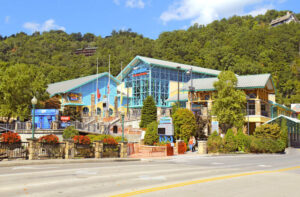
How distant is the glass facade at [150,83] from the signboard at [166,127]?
33886 mm

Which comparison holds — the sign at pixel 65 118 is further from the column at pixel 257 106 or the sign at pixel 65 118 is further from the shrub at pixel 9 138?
the column at pixel 257 106

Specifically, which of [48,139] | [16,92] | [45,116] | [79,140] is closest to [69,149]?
[79,140]

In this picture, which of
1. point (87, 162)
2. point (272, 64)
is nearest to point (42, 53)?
point (272, 64)

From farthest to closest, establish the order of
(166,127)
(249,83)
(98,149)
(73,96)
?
(73,96)
(249,83)
(166,127)
(98,149)

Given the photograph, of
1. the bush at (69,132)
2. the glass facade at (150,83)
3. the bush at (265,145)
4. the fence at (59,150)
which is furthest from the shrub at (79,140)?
the glass facade at (150,83)

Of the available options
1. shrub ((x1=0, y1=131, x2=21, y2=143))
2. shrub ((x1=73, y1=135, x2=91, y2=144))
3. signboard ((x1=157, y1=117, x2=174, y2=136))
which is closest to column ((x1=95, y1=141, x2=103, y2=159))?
shrub ((x1=73, y1=135, x2=91, y2=144))

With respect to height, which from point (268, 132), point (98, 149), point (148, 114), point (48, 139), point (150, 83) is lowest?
point (98, 149)

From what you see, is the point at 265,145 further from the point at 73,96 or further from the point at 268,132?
the point at 73,96

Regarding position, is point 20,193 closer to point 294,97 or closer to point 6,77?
point 6,77

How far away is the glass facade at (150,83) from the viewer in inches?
2739

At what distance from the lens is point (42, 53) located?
137 m

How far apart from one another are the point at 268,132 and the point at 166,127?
14680 mm

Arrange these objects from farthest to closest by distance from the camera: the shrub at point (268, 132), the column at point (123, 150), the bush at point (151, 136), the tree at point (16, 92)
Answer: the tree at point (16, 92) → the shrub at point (268, 132) → the bush at point (151, 136) → the column at point (123, 150)

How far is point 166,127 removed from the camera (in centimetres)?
3447
